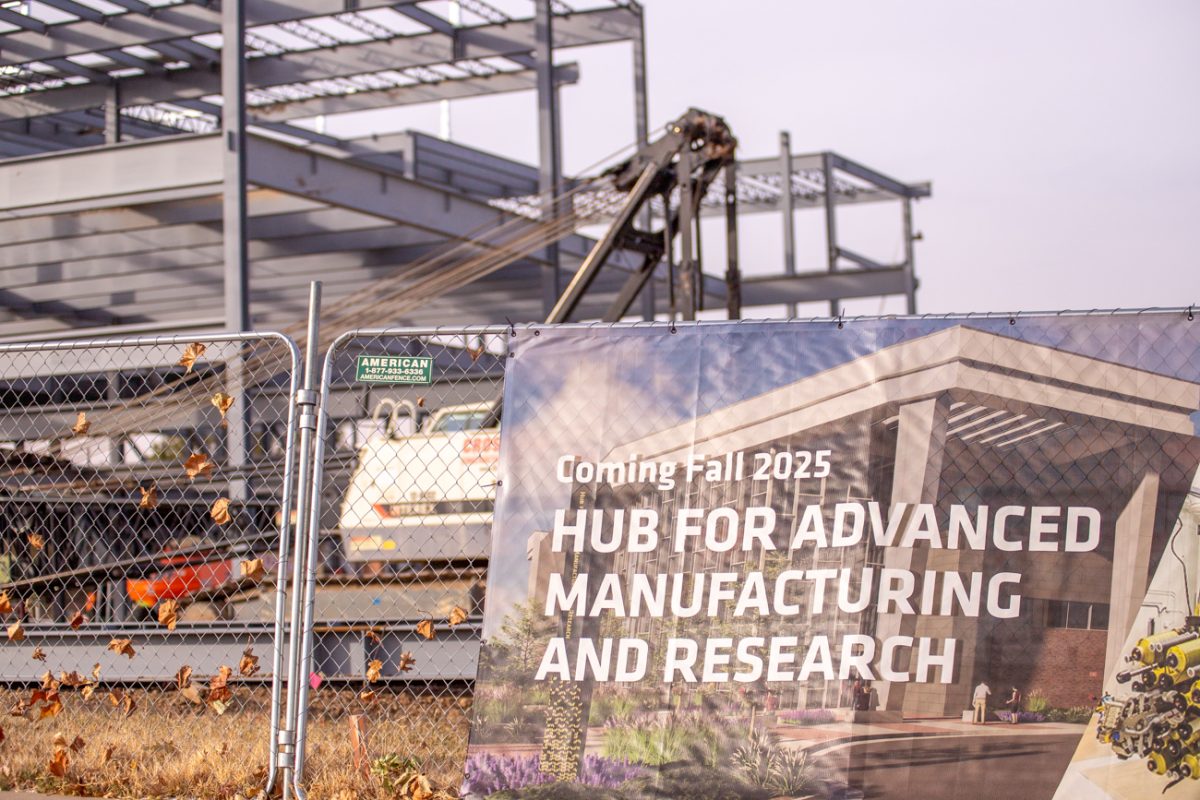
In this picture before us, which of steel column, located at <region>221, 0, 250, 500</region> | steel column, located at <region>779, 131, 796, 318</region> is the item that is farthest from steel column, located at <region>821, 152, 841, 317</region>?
steel column, located at <region>221, 0, 250, 500</region>

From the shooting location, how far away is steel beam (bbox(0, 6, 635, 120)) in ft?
81.9

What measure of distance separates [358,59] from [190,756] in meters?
21.3

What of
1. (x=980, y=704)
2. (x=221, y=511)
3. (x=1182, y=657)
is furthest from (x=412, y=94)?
(x=1182, y=657)

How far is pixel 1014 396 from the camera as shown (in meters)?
5.02

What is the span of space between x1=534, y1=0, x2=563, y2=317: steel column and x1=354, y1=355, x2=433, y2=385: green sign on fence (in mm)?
18107

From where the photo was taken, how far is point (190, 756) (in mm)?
6395

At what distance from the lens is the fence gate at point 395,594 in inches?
224

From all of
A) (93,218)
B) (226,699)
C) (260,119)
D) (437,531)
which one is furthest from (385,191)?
(226,699)

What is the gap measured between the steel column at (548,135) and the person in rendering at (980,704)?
63.4 ft

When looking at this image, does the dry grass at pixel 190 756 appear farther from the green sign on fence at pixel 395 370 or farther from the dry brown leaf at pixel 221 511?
the green sign on fence at pixel 395 370

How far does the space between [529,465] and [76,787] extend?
2.80 metres

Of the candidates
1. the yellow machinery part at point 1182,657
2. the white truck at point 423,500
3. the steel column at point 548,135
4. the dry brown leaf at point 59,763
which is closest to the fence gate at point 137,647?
the dry brown leaf at point 59,763

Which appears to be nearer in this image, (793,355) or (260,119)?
(793,355)

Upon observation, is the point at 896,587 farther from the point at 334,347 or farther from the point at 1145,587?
the point at 334,347
